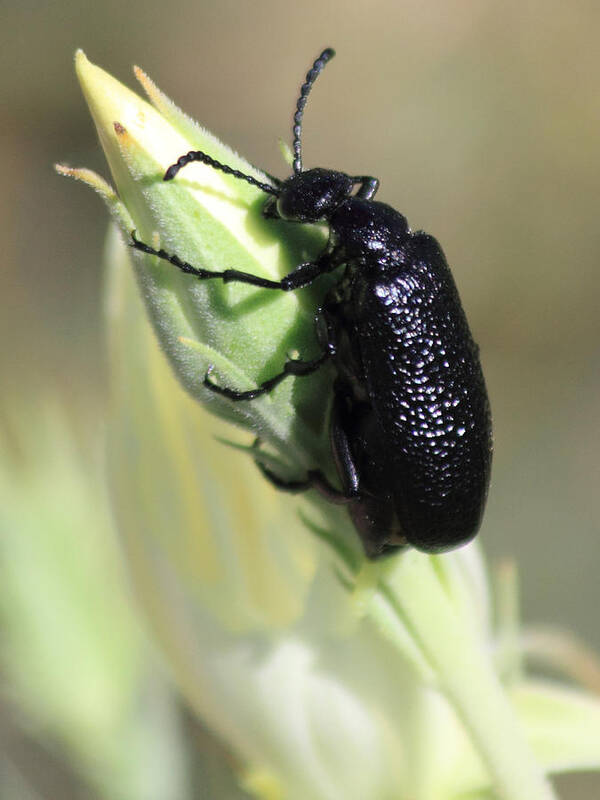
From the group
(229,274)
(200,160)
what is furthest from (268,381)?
(200,160)

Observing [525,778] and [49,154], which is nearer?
[525,778]

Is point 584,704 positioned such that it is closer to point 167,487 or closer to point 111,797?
point 167,487

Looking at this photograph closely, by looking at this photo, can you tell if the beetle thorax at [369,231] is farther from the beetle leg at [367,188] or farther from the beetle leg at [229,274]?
the beetle leg at [229,274]

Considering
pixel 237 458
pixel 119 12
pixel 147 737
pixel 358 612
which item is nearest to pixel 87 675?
pixel 147 737

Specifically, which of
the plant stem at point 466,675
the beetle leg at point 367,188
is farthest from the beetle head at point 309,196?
the plant stem at point 466,675

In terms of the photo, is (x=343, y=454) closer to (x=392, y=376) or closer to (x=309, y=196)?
(x=392, y=376)

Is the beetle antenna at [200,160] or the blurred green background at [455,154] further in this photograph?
the blurred green background at [455,154]

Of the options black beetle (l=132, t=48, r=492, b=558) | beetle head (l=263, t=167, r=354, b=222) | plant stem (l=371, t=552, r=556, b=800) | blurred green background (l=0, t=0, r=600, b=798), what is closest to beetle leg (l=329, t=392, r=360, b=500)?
black beetle (l=132, t=48, r=492, b=558)
